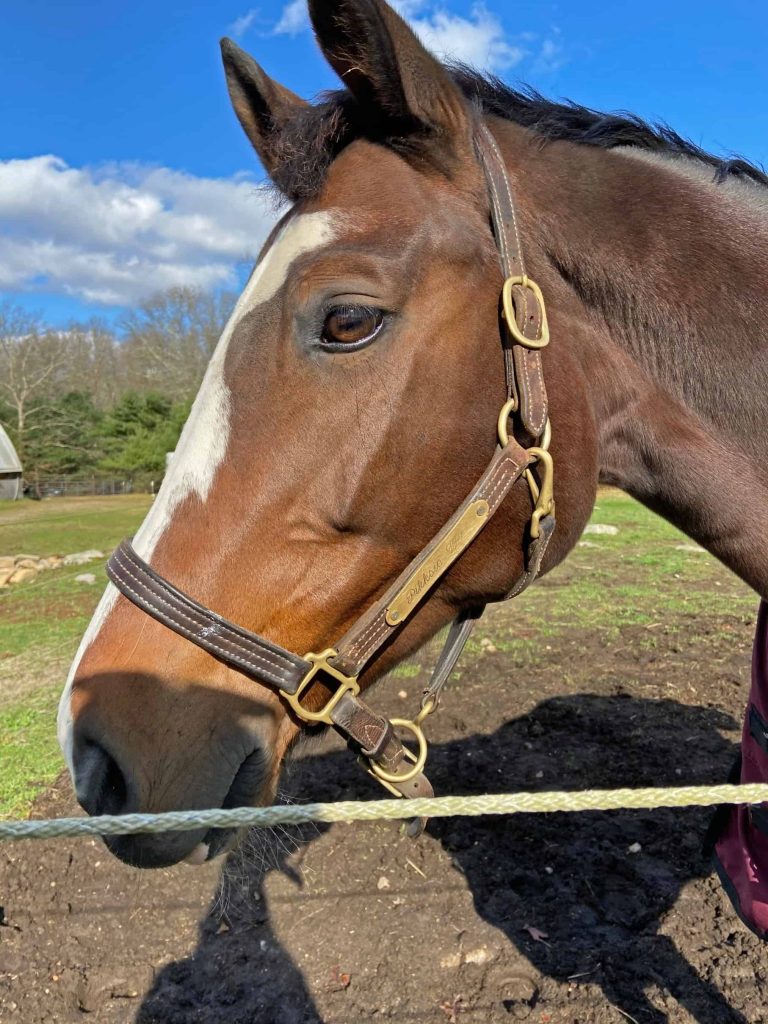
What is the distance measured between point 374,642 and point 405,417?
22.4 inches

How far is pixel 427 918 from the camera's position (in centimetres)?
352

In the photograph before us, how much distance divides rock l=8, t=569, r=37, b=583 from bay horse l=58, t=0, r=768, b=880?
14.7m

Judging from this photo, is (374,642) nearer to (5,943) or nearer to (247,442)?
(247,442)

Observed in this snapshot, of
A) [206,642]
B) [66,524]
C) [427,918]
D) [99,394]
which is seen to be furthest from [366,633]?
[99,394]

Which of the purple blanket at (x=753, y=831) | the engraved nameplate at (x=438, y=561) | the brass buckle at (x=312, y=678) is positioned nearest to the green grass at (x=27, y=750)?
the brass buckle at (x=312, y=678)

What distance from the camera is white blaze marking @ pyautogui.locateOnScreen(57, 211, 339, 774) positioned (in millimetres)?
1557

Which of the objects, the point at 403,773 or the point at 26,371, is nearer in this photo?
the point at 403,773

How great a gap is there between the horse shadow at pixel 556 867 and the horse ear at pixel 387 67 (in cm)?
364

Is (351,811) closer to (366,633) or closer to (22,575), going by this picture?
(366,633)

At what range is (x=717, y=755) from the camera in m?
4.88

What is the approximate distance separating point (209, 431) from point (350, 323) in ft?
1.42

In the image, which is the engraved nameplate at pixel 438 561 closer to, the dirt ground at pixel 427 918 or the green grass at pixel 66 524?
the dirt ground at pixel 427 918

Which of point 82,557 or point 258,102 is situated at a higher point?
point 258,102

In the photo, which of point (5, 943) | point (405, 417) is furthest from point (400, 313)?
point (5, 943)
